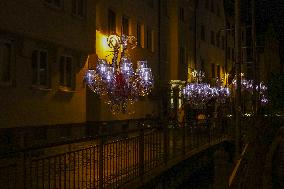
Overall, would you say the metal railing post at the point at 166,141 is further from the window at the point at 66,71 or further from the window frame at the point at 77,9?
the window frame at the point at 77,9

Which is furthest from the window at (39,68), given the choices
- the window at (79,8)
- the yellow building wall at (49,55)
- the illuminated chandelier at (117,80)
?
the window at (79,8)

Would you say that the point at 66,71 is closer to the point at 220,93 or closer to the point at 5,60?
the point at 5,60

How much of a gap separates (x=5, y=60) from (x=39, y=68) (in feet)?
6.67

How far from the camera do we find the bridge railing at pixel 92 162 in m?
6.36

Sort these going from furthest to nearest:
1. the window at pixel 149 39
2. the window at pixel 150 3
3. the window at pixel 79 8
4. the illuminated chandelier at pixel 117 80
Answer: the window at pixel 149 39
the window at pixel 150 3
the illuminated chandelier at pixel 117 80
the window at pixel 79 8

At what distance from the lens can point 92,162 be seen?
29.6ft

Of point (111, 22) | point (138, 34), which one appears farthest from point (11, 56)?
point (138, 34)

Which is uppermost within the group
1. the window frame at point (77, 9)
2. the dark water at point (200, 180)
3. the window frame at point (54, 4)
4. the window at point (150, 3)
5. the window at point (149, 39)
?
the window at point (150, 3)

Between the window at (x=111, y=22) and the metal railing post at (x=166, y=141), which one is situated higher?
the window at (x=111, y=22)

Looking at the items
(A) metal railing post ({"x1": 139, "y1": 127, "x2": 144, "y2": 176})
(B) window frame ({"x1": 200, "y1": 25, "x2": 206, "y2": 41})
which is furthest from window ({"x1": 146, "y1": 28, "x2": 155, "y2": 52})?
(A) metal railing post ({"x1": 139, "y1": 127, "x2": 144, "y2": 176})

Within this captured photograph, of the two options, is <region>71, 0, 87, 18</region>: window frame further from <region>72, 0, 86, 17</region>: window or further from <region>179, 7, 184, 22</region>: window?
<region>179, 7, 184, 22</region>: window

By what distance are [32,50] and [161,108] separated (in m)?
16.5

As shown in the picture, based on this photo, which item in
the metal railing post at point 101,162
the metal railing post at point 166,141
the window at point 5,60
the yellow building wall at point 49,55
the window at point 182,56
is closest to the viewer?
the metal railing post at point 101,162

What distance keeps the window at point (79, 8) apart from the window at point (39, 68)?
2560 mm
